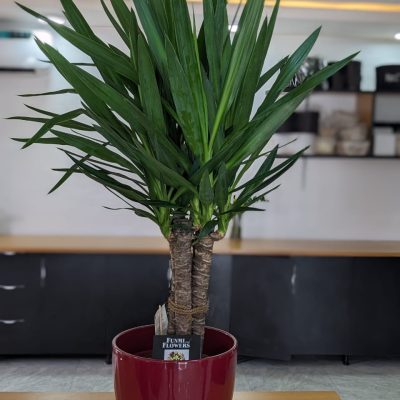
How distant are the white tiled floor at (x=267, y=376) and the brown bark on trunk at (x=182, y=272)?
2.25m

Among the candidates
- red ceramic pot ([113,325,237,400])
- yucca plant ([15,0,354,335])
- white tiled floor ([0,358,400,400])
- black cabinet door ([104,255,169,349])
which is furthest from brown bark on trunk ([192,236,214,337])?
black cabinet door ([104,255,169,349])

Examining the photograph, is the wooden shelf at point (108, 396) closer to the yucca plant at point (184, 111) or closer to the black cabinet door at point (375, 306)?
the yucca plant at point (184, 111)

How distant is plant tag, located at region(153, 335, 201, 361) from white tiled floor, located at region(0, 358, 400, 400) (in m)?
2.26

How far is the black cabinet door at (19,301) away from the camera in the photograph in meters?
3.31

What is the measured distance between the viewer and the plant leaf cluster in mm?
846

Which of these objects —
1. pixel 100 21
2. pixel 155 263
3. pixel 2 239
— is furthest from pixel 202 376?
pixel 100 21

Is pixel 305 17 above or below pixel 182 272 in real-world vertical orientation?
above

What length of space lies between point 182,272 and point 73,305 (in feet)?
8.43

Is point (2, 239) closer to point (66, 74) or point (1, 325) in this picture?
point (1, 325)

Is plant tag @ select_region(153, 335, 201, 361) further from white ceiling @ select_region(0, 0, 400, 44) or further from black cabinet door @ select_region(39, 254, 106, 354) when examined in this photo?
white ceiling @ select_region(0, 0, 400, 44)

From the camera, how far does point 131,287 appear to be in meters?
3.37

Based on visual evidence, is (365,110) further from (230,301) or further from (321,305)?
(230,301)

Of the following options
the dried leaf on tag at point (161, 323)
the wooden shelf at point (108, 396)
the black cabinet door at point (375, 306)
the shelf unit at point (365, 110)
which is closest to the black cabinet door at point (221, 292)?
the black cabinet door at point (375, 306)

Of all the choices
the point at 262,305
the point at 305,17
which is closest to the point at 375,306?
the point at 262,305
